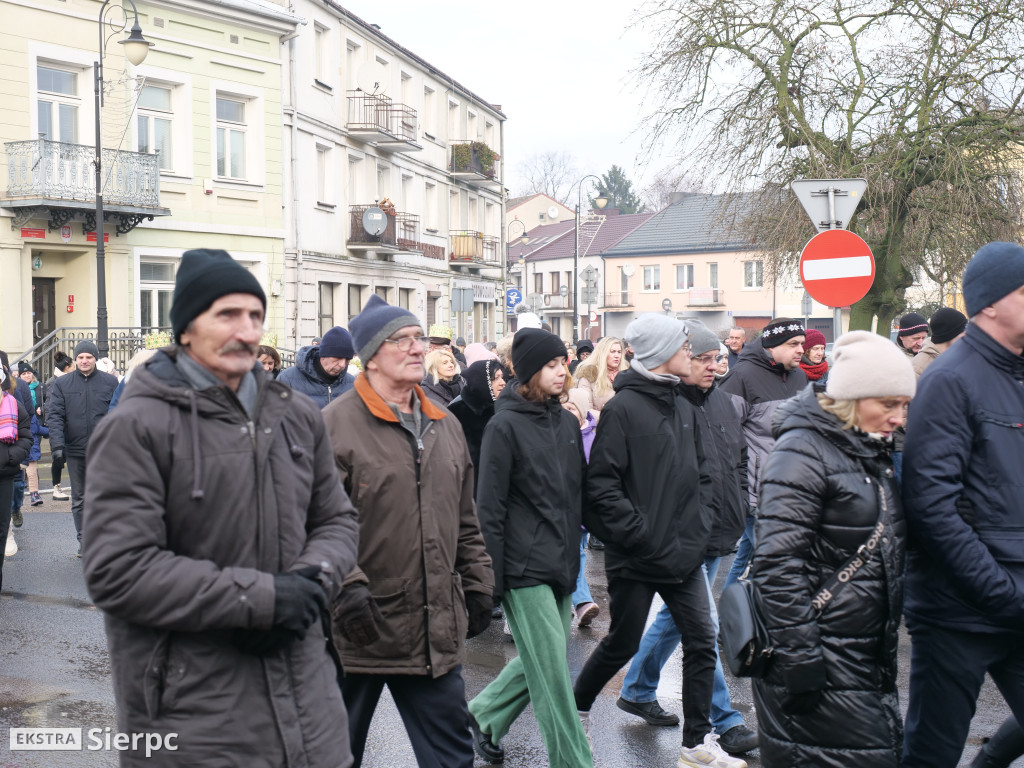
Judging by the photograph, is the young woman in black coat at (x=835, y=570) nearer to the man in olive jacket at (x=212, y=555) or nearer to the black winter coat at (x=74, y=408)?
the man in olive jacket at (x=212, y=555)

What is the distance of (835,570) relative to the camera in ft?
11.6

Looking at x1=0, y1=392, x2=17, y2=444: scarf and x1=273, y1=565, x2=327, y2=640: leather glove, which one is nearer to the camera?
x1=273, y1=565, x2=327, y2=640: leather glove

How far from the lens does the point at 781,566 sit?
349 cm

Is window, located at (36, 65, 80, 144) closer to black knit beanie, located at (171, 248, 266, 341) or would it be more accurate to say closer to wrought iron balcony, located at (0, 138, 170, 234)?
wrought iron balcony, located at (0, 138, 170, 234)

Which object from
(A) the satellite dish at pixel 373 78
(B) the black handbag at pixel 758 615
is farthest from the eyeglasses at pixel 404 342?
(A) the satellite dish at pixel 373 78

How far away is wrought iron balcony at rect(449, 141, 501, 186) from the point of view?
3969 centimetres

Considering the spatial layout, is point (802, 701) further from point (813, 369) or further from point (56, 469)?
point (56, 469)

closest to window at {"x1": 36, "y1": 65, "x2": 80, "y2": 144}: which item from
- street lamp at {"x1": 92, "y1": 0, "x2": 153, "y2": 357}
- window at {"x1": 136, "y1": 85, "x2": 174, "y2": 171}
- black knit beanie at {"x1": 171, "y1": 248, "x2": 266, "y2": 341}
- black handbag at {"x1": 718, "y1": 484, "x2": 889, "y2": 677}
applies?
street lamp at {"x1": 92, "y1": 0, "x2": 153, "y2": 357}

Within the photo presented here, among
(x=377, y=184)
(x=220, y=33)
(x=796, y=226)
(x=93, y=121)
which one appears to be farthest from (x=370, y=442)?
(x=377, y=184)

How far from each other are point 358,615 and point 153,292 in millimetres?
22376

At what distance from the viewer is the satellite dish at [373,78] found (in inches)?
1272

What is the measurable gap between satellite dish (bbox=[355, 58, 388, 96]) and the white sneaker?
95.9ft

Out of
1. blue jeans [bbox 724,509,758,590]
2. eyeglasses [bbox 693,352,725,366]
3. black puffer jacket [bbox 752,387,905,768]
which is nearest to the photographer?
black puffer jacket [bbox 752,387,905,768]

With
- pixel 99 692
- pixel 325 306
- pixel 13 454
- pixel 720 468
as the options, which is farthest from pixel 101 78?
pixel 720 468
